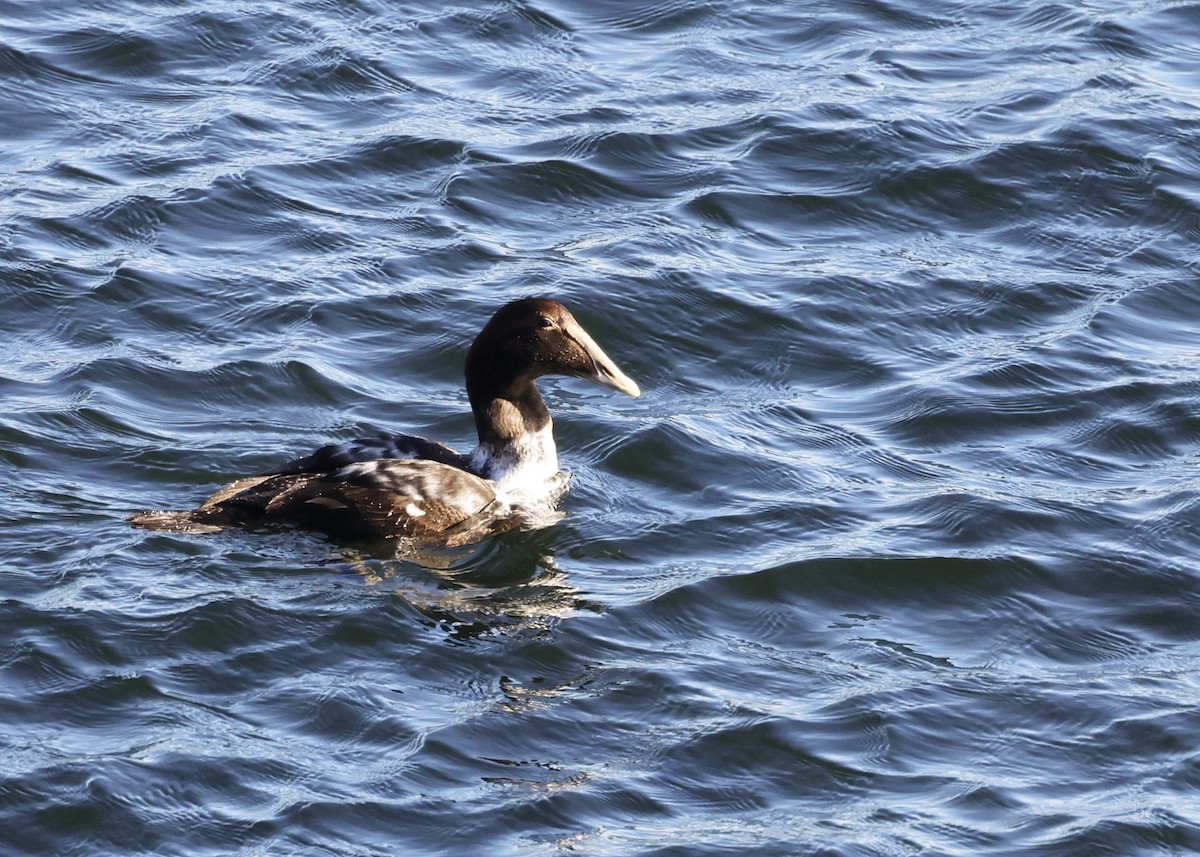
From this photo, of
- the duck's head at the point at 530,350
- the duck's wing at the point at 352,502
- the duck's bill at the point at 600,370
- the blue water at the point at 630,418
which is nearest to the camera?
the blue water at the point at 630,418

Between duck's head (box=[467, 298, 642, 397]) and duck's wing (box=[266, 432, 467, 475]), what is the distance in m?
0.49

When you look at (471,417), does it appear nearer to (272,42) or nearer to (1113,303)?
(1113,303)

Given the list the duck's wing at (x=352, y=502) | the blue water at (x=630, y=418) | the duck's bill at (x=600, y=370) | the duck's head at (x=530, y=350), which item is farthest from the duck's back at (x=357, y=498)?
the duck's bill at (x=600, y=370)

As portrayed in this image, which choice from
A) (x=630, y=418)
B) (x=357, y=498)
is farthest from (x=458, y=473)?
(x=630, y=418)

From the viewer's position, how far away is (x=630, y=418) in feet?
37.7

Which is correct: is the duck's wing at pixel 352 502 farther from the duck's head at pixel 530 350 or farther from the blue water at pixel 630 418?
the duck's head at pixel 530 350

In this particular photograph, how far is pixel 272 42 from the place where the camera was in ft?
50.3

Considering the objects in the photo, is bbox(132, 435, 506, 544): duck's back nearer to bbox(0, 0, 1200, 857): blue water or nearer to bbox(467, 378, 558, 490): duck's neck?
bbox(0, 0, 1200, 857): blue water

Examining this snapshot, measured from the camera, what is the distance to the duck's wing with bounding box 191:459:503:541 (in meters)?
9.73

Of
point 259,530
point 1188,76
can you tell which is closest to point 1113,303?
point 1188,76

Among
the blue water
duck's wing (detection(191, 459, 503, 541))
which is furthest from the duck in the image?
the blue water

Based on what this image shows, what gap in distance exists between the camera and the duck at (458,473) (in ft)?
32.1

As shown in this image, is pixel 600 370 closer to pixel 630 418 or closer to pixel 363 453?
pixel 630 418

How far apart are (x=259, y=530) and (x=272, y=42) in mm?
6461
